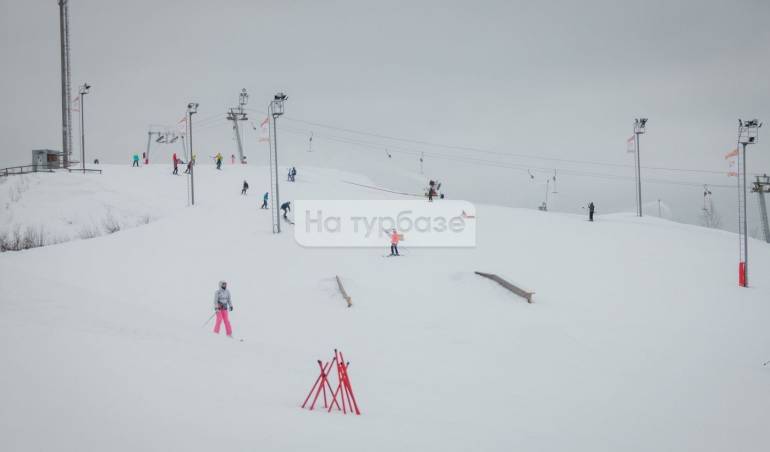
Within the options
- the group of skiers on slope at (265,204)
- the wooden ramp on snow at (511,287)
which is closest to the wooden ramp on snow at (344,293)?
Answer: the wooden ramp on snow at (511,287)

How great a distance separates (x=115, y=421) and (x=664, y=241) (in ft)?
108

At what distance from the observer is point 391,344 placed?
47.8 feet

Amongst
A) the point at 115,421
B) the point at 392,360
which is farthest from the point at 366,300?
the point at 115,421

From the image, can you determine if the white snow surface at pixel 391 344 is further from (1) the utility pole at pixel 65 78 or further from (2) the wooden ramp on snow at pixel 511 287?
(1) the utility pole at pixel 65 78

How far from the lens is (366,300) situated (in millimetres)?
19328

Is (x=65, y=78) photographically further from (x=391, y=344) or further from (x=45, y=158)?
(x=391, y=344)

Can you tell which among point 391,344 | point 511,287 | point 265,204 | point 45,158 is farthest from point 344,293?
point 45,158

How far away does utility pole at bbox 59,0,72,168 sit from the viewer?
4703cm

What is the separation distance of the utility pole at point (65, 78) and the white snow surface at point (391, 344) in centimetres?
2428

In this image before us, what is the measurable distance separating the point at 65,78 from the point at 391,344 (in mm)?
48508

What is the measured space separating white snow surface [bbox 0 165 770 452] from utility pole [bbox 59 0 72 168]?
24280 mm

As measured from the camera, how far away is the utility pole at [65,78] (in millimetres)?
47031

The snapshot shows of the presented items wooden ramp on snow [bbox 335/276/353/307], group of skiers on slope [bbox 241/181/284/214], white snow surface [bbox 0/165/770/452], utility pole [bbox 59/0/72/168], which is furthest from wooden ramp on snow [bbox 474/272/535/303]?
utility pole [bbox 59/0/72/168]

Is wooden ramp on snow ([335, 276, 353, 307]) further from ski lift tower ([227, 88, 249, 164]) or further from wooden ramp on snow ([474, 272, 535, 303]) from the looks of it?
ski lift tower ([227, 88, 249, 164])
